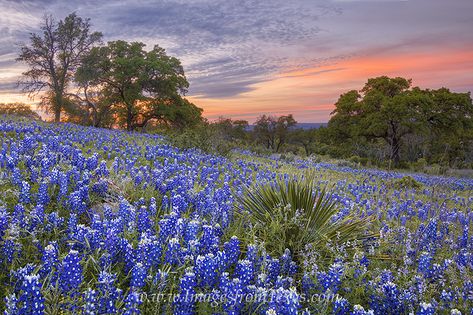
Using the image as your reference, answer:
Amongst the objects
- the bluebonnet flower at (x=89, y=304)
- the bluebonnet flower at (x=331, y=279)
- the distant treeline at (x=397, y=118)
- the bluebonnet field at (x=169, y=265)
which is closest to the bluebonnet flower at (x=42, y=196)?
the bluebonnet field at (x=169, y=265)

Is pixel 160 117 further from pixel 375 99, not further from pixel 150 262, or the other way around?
pixel 150 262

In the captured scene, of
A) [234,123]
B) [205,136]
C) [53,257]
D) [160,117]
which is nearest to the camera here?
[53,257]

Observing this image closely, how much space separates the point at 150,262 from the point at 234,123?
3604 inches

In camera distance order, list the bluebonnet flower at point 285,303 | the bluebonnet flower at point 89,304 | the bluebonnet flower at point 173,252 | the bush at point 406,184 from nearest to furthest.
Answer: the bluebonnet flower at point 89,304 < the bluebonnet flower at point 285,303 < the bluebonnet flower at point 173,252 < the bush at point 406,184

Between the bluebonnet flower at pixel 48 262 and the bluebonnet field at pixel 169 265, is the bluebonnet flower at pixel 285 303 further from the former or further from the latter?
the bluebonnet flower at pixel 48 262

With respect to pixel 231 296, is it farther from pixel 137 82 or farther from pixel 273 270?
pixel 137 82

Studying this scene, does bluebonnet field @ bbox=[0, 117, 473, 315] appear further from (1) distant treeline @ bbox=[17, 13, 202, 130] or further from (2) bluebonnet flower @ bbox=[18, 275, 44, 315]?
(1) distant treeline @ bbox=[17, 13, 202, 130]

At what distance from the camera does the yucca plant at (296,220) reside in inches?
204

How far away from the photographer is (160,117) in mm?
38094

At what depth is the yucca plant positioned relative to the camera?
5.18 meters

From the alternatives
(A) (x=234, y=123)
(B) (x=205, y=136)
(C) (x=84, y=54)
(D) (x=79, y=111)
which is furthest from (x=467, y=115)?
(A) (x=234, y=123)

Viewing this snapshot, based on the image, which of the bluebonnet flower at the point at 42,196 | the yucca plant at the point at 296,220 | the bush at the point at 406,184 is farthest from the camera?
the bush at the point at 406,184

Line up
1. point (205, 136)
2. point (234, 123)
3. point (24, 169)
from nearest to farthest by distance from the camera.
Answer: point (24, 169), point (205, 136), point (234, 123)

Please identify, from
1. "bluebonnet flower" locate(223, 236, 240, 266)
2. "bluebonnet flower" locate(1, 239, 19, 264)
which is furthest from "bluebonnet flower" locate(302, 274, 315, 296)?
"bluebonnet flower" locate(1, 239, 19, 264)
